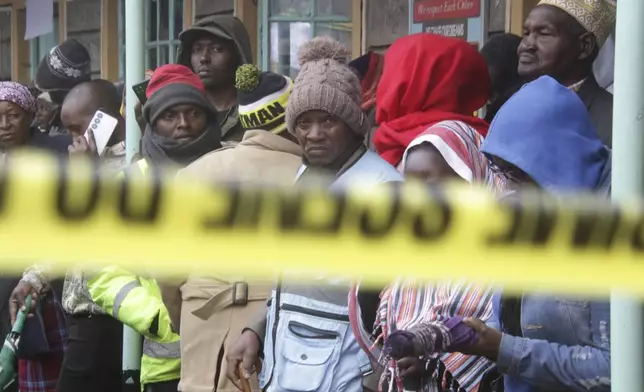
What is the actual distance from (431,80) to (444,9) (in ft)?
10.5

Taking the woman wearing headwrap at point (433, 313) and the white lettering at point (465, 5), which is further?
the white lettering at point (465, 5)

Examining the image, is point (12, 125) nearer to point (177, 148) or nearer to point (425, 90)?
point (177, 148)

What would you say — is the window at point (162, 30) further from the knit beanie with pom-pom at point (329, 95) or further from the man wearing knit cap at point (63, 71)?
the knit beanie with pom-pom at point (329, 95)

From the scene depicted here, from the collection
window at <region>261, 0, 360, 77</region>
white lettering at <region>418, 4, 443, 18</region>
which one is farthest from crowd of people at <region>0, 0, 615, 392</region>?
window at <region>261, 0, 360, 77</region>

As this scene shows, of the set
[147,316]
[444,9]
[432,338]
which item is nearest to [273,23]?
[444,9]

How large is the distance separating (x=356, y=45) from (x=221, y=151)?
13.5 ft

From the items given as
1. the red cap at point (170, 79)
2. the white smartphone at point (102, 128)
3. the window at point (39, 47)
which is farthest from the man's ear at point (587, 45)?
the window at point (39, 47)

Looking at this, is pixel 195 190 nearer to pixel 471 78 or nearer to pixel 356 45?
pixel 471 78

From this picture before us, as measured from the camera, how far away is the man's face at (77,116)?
539 cm

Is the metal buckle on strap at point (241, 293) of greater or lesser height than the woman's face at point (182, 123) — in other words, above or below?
below

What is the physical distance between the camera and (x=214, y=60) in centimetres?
493

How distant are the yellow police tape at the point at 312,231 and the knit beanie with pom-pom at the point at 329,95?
196 cm

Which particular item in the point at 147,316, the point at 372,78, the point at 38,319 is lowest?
the point at 38,319

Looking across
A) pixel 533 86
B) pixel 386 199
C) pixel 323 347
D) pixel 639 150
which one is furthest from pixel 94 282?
pixel 386 199
